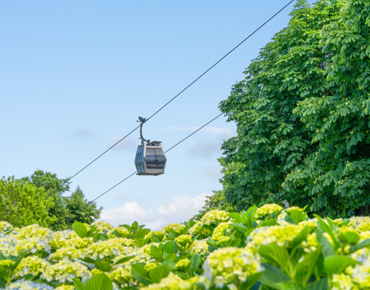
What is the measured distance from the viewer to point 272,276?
60.2 inches

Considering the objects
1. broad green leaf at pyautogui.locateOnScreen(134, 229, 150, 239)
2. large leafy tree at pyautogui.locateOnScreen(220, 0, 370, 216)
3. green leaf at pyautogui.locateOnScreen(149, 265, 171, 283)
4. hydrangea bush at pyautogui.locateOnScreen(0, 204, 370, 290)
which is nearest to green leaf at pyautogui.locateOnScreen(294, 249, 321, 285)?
hydrangea bush at pyautogui.locateOnScreen(0, 204, 370, 290)

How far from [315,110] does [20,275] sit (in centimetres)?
1285

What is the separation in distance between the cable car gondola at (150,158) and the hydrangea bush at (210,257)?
28.3 ft

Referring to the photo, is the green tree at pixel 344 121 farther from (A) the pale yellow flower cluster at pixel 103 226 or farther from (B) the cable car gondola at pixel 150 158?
(A) the pale yellow flower cluster at pixel 103 226

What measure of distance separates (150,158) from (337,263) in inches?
489

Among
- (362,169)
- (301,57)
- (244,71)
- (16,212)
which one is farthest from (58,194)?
(362,169)

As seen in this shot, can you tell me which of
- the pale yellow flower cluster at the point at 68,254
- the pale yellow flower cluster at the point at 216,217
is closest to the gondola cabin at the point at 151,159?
the pale yellow flower cluster at the point at 216,217

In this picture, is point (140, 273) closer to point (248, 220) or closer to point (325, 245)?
point (248, 220)

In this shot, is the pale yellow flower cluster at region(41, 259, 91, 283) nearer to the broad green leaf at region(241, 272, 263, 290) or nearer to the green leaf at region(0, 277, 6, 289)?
the green leaf at region(0, 277, 6, 289)

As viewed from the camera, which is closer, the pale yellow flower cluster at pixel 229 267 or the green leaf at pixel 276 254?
the pale yellow flower cluster at pixel 229 267

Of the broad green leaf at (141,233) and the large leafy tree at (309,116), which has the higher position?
the large leafy tree at (309,116)

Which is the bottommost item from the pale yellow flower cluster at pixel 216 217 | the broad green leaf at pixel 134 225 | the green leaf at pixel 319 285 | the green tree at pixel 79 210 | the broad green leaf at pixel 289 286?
the green leaf at pixel 319 285

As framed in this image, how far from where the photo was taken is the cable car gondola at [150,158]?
13.7m

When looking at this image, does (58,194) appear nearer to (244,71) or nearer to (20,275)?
(244,71)
